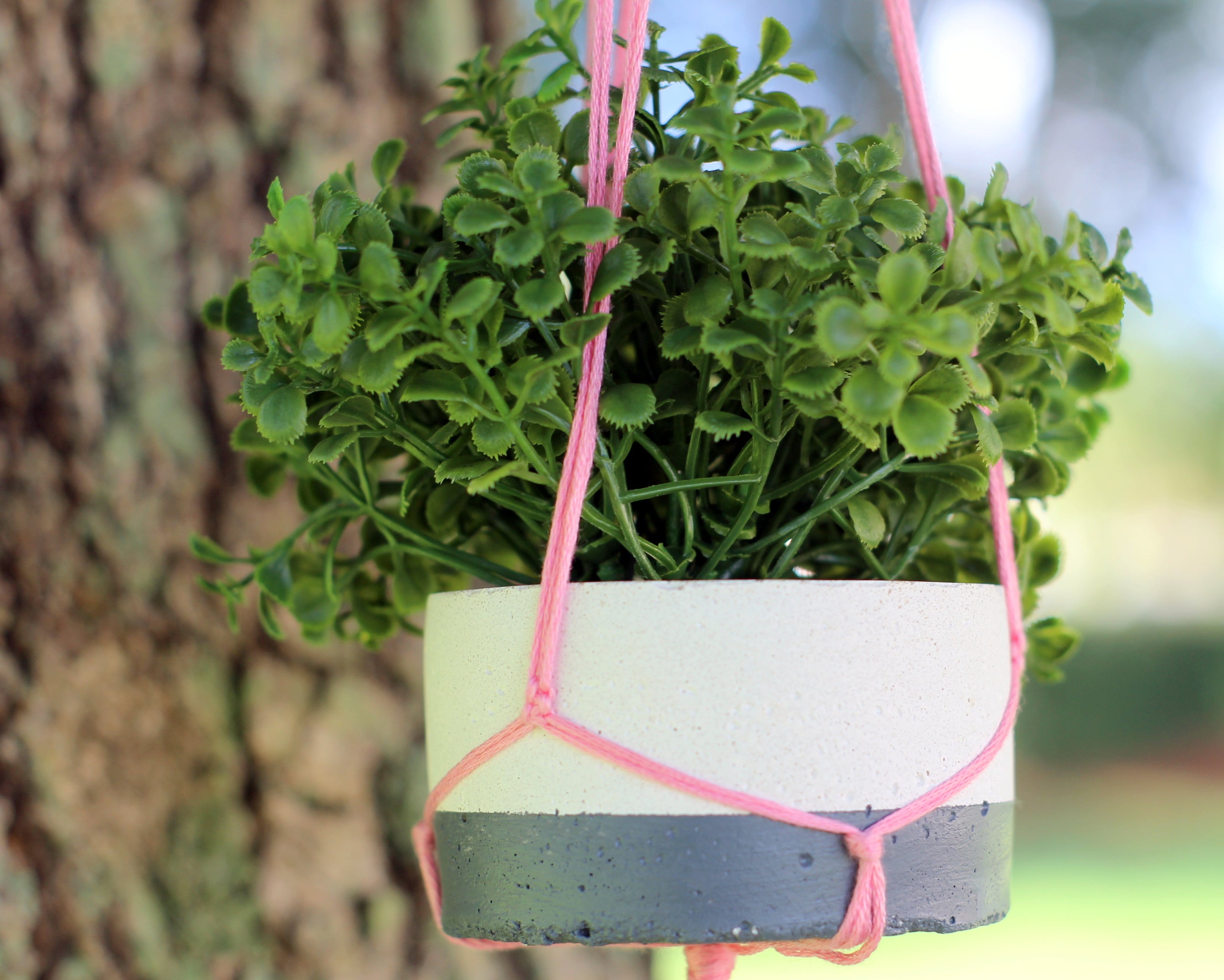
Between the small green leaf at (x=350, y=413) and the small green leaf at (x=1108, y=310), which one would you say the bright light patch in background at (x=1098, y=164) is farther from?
the small green leaf at (x=350, y=413)

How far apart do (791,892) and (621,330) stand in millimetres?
298

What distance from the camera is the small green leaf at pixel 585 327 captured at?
Answer: 1.48 feet

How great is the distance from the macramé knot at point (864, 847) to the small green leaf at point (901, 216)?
28 cm

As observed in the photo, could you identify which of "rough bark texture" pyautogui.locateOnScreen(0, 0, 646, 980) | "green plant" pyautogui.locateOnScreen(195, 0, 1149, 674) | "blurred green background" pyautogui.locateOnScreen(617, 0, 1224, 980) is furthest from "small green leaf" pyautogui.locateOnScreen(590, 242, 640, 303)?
"blurred green background" pyautogui.locateOnScreen(617, 0, 1224, 980)

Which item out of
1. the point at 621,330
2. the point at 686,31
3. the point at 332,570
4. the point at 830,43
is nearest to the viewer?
the point at 621,330

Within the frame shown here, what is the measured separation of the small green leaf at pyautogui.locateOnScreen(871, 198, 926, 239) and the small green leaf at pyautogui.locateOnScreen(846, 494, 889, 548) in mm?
135

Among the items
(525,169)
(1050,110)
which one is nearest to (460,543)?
(525,169)

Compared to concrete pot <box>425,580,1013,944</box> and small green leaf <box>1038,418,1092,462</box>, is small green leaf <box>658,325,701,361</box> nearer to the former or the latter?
concrete pot <box>425,580,1013,944</box>

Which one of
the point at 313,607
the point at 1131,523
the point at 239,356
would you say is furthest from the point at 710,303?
the point at 1131,523

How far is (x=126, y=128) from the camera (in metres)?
0.81

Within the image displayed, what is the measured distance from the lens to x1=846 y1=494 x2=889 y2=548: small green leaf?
1.68 feet

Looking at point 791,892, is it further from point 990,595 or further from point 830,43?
point 830,43

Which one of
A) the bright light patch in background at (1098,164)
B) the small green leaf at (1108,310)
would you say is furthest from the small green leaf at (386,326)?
the bright light patch in background at (1098,164)

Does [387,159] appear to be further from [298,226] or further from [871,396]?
[871,396]
